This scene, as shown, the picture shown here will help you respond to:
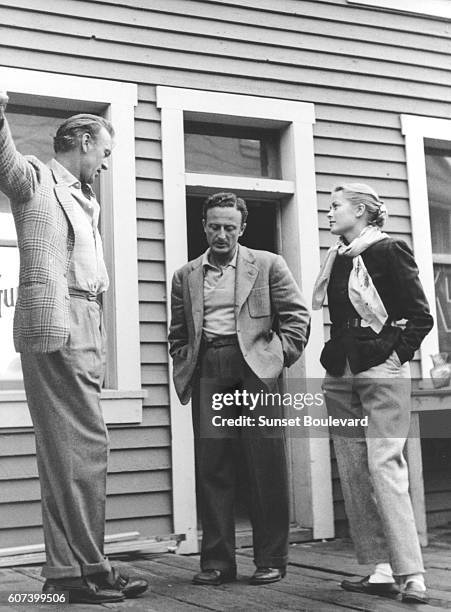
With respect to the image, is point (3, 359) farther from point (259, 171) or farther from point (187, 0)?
point (187, 0)

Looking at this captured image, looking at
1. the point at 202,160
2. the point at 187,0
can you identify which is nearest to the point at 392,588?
the point at 202,160

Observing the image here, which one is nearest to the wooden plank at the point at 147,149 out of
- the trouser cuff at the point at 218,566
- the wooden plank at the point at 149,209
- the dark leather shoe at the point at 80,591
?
the wooden plank at the point at 149,209

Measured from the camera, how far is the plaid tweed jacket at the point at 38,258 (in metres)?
3.31

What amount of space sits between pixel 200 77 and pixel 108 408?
2098 millimetres

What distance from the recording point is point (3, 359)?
16.2ft

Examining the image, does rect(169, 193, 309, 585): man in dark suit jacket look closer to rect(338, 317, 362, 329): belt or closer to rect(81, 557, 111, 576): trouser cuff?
rect(338, 317, 362, 329): belt

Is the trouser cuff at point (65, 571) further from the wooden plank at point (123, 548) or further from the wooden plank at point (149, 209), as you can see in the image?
the wooden plank at point (149, 209)

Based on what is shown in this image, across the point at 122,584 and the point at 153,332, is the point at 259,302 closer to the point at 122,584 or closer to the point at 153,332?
the point at 153,332

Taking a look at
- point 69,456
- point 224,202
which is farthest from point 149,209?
point 69,456

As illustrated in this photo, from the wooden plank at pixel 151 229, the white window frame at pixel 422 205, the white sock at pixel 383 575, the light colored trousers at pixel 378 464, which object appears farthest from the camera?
the white window frame at pixel 422 205

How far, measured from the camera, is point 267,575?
13.0 feet

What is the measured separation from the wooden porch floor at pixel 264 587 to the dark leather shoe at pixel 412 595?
4 cm

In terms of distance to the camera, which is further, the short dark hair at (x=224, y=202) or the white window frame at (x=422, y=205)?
the white window frame at (x=422, y=205)

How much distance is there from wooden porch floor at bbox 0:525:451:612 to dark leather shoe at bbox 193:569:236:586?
38 mm
